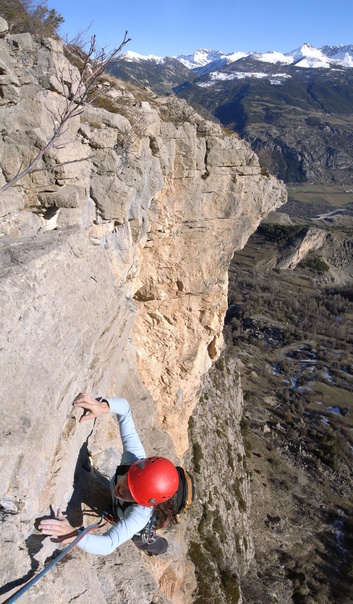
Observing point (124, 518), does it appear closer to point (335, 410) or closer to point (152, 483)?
point (152, 483)

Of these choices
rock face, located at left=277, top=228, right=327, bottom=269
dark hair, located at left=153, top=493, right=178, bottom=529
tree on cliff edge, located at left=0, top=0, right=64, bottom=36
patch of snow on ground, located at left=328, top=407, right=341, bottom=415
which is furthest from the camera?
rock face, located at left=277, top=228, right=327, bottom=269

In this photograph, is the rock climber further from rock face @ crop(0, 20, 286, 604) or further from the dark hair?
rock face @ crop(0, 20, 286, 604)

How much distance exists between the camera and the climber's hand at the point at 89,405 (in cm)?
433

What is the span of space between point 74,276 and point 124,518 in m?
2.56

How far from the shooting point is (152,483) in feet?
12.8

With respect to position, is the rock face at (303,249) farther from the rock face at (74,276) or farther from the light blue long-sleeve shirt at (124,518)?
the light blue long-sleeve shirt at (124,518)

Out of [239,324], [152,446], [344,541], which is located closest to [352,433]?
[344,541]

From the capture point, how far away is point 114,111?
26.6 feet

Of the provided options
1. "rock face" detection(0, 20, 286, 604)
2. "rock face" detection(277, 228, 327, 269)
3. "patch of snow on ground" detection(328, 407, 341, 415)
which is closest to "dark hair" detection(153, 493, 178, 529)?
"rock face" detection(0, 20, 286, 604)

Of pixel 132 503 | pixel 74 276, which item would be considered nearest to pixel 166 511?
pixel 132 503

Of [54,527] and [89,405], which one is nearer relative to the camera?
[54,527]

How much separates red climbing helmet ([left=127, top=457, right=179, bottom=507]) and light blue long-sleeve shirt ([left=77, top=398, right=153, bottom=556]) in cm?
23

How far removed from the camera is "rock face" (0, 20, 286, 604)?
346cm

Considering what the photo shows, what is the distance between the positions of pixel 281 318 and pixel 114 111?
2220 inches
